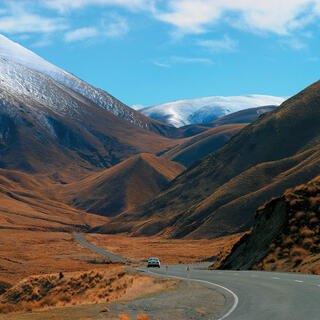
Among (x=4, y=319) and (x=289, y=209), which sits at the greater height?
(x=289, y=209)

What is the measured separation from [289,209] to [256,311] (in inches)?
923

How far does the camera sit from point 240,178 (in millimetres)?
118812

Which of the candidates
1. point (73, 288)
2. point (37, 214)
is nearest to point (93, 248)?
point (73, 288)

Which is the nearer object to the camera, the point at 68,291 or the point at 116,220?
the point at 68,291

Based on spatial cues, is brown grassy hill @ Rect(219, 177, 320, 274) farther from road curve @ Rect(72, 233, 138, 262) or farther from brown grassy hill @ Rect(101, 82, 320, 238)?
brown grassy hill @ Rect(101, 82, 320, 238)

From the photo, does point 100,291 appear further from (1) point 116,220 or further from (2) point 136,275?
(1) point 116,220

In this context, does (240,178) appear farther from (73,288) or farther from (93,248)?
(73,288)

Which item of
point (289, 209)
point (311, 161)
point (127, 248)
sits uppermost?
point (311, 161)

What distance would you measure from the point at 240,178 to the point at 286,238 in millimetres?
84807

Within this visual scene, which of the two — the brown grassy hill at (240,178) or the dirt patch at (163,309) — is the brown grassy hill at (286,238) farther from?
the brown grassy hill at (240,178)

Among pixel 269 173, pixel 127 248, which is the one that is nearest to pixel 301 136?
pixel 269 173

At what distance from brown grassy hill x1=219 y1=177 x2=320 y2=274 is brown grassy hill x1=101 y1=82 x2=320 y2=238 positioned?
5884 cm

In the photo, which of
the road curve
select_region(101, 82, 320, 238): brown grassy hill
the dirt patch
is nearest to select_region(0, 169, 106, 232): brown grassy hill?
select_region(101, 82, 320, 238): brown grassy hill

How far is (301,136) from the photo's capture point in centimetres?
13162
